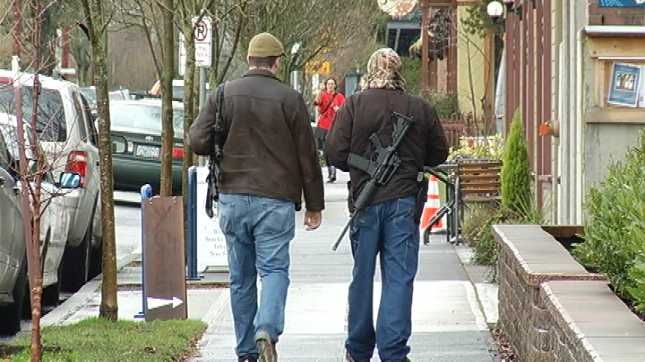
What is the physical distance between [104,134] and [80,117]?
4.70m

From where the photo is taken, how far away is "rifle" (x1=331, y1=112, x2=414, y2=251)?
8.38 m

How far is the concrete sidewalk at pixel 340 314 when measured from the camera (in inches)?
370

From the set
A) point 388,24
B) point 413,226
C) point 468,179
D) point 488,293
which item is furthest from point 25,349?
point 388,24

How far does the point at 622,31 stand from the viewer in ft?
36.9

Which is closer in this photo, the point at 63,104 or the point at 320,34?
the point at 63,104

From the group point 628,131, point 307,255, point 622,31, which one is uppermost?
point 622,31

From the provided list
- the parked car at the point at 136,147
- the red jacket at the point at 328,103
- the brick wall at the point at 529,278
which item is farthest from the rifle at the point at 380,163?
the red jacket at the point at 328,103

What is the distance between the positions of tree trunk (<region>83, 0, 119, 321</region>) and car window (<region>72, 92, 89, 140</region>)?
3.91 metres

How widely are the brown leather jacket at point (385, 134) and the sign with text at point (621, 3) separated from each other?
139 inches

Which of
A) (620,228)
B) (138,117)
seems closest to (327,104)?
(138,117)

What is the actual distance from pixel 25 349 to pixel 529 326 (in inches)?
123

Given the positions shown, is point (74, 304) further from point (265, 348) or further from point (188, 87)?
point (265, 348)

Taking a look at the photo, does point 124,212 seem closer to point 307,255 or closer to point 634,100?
point 307,255

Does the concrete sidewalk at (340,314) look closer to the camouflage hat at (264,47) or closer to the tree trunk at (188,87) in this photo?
the tree trunk at (188,87)
